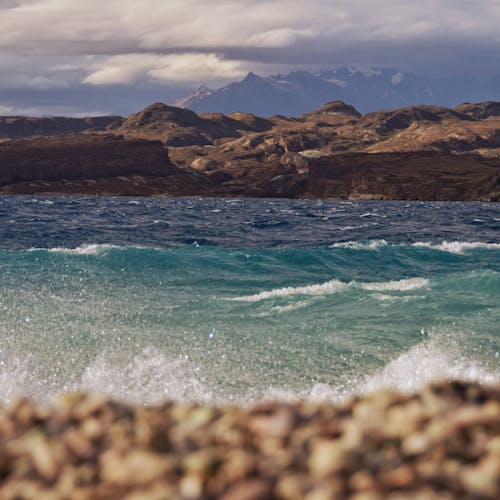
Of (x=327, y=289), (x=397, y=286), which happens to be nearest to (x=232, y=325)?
(x=327, y=289)

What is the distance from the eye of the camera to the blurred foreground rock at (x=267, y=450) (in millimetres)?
4477

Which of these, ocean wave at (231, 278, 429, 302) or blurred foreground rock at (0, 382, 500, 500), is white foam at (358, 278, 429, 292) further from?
blurred foreground rock at (0, 382, 500, 500)

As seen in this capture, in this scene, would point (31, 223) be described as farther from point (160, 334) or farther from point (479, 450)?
point (479, 450)

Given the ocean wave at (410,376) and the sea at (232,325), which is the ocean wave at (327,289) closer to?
the sea at (232,325)

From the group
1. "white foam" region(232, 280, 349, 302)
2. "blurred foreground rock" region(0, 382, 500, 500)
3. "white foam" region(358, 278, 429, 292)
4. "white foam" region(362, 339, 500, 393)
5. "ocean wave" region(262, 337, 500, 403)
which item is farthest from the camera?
"white foam" region(358, 278, 429, 292)

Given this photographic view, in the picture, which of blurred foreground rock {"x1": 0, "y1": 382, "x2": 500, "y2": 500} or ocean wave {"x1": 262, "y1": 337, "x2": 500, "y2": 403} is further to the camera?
ocean wave {"x1": 262, "y1": 337, "x2": 500, "y2": 403}

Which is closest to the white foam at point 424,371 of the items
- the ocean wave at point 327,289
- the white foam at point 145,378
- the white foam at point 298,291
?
the white foam at point 145,378

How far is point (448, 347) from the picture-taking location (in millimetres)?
19688

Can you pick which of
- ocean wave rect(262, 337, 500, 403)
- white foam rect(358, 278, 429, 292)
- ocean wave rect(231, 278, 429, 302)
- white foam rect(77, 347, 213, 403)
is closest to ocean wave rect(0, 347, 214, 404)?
white foam rect(77, 347, 213, 403)

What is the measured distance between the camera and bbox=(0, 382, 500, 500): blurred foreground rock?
448 cm

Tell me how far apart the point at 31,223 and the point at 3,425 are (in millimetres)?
81581

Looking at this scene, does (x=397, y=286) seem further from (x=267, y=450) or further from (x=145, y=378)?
(x=267, y=450)

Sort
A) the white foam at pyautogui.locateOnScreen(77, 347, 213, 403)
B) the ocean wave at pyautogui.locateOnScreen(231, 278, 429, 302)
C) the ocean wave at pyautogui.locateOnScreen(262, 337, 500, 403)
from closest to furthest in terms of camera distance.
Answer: the ocean wave at pyautogui.locateOnScreen(262, 337, 500, 403) < the white foam at pyautogui.locateOnScreen(77, 347, 213, 403) < the ocean wave at pyautogui.locateOnScreen(231, 278, 429, 302)

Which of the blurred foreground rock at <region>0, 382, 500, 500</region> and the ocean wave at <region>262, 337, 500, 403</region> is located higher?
the blurred foreground rock at <region>0, 382, 500, 500</region>
